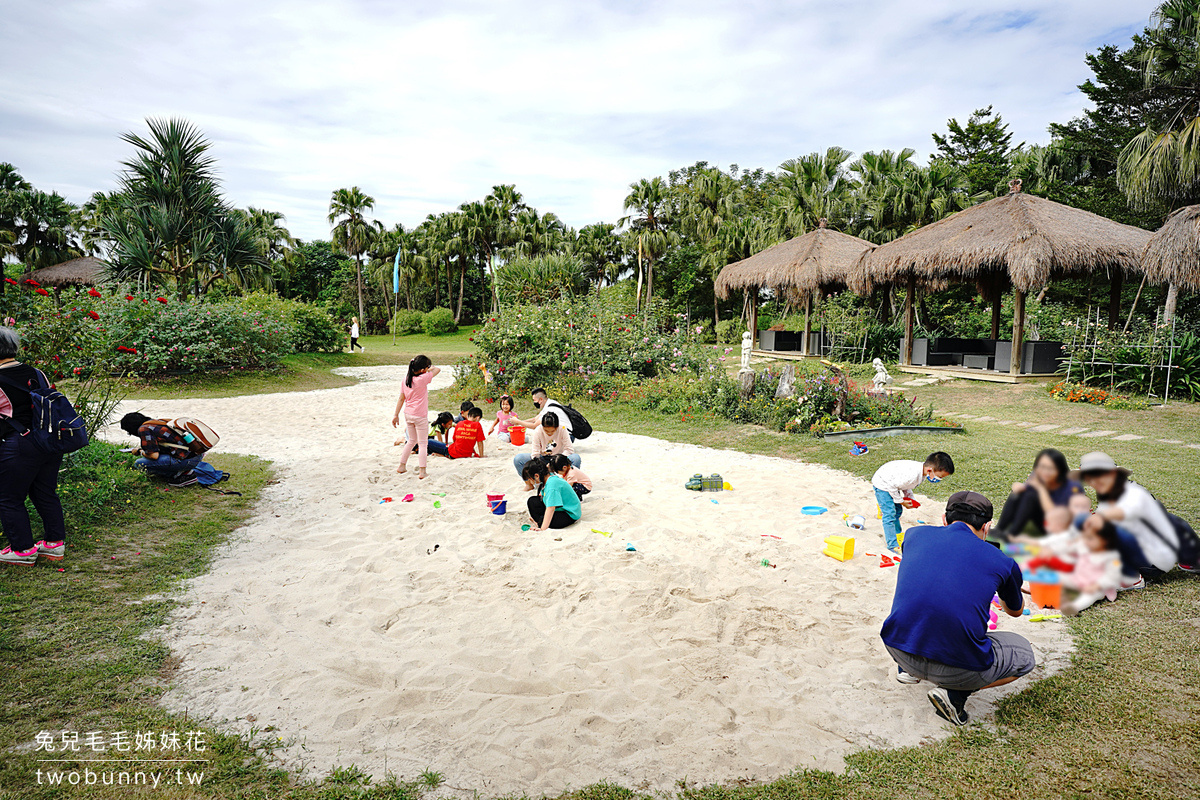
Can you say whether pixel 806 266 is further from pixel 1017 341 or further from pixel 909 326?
pixel 1017 341

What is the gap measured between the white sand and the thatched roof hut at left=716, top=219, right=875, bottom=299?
1449 cm

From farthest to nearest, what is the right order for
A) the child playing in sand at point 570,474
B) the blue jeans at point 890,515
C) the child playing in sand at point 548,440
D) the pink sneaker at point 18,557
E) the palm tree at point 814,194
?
the palm tree at point 814,194 < the child playing in sand at point 548,440 < the child playing in sand at point 570,474 < the blue jeans at point 890,515 < the pink sneaker at point 18,557

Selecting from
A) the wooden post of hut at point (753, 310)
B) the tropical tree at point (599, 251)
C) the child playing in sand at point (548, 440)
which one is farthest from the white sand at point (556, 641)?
the tropical tree at point (599, 251)

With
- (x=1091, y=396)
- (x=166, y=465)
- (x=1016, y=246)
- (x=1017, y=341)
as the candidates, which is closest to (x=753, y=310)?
(x=1017, y=341)

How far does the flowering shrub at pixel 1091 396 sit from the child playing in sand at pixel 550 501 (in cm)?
1053

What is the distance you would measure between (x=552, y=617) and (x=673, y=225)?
36.7 meters

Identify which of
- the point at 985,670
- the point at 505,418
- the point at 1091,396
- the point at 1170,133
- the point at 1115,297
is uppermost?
the point at 1170,133

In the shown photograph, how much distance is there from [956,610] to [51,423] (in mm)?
5597

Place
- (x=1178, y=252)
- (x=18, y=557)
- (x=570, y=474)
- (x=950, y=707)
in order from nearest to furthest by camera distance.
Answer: (x=950, y=707), (x=18, y=557), (x=570, y=474), (x=1178, y=252)

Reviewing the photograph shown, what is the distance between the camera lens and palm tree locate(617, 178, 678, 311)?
3619 centimetres

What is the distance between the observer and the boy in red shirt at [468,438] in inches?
340

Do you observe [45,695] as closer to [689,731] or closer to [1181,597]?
[689,731]

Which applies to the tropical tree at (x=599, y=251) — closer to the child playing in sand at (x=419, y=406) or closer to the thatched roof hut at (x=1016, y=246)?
the thatched roof hut at (x=1016, y=246)

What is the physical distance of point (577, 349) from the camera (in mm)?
13797
